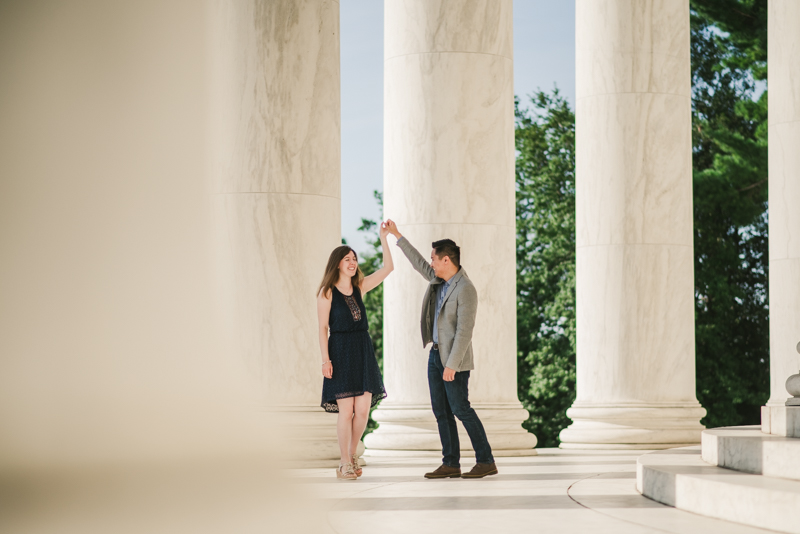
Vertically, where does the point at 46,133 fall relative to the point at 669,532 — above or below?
above

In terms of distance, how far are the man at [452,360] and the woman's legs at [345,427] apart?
11.6 metres

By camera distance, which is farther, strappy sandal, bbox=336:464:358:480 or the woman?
the woman

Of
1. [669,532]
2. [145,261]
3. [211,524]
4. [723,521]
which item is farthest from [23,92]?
[723,521]

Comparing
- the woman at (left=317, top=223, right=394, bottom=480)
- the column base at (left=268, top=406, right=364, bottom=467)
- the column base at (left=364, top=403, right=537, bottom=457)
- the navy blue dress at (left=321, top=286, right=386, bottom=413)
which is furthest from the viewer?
the column base at (left=364, top=403, right=537, bottom=457)

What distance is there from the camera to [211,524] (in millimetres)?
67500

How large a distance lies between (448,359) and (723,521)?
5509 centimetres

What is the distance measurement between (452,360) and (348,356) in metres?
14.6

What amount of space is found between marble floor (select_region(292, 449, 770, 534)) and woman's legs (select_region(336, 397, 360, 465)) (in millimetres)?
3665

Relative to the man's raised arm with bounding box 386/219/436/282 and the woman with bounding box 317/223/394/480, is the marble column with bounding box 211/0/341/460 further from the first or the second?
the man's raised arm with bounding box 386/219/436/282

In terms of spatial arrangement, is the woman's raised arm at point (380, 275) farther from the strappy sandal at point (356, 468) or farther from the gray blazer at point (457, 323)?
the strappy sandal at point (356, 468)

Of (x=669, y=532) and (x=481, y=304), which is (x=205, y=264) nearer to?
(x=669, y=532)

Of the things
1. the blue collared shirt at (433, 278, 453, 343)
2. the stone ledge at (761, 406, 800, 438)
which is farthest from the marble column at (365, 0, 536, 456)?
the stone ledge at (761, 406, 800, 438)

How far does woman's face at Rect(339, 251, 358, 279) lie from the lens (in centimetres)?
14462

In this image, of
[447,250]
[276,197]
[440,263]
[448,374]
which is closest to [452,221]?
[276,197]
